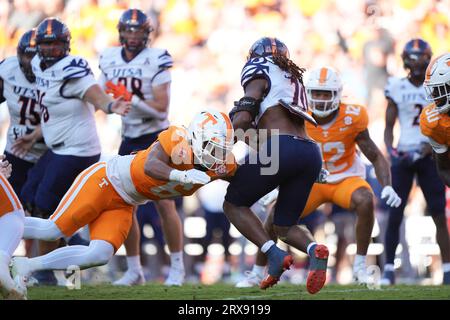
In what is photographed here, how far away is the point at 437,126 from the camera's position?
20.8ft

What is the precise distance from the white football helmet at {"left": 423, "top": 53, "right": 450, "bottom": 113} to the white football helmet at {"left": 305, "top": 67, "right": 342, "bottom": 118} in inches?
44.5

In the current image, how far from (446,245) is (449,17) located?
5.09m

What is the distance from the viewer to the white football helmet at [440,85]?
6.29 m

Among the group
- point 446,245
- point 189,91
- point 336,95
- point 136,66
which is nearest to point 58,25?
point 136,66

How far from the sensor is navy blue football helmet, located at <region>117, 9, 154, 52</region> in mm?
8000

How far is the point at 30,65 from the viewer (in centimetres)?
782

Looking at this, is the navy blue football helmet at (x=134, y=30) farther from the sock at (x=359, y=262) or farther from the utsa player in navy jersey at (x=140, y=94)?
the sock at (x=359, y=262)

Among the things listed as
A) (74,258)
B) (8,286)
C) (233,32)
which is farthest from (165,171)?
(233,32)

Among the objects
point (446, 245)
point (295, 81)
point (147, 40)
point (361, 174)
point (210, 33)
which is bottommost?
point (446, 245)

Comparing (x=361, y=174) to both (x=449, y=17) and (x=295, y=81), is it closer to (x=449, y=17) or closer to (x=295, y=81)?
(x=295, y=81)

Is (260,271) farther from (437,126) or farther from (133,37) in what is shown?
(133,37)

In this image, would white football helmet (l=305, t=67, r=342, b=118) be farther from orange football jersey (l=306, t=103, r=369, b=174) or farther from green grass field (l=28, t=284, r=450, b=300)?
green grass field (l=28, t=284, r=450, b=300)

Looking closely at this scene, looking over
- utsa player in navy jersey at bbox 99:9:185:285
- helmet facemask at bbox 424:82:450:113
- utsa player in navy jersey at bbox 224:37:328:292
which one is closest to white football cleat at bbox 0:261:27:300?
utsa player in navy jersey at bbox 224:37:328:292

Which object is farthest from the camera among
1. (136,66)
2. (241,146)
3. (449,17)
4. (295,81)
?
(449,17)
